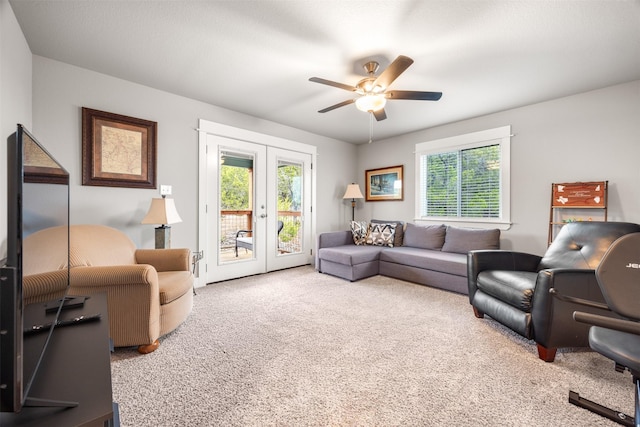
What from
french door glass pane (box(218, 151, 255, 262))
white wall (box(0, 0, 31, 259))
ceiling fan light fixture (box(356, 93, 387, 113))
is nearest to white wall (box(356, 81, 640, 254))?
ceiling fan light fixture (box(356, 93, 387, 113))

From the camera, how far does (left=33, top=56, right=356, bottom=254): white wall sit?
247cm

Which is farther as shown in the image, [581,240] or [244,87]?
[244,87]

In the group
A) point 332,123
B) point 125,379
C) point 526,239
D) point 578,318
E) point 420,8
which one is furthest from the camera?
point 332,123

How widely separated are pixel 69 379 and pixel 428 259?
344cm

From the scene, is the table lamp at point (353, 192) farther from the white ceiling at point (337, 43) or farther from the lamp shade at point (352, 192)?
the white ceiling at point (337, 43)

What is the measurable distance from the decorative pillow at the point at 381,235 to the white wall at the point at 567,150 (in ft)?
5.09

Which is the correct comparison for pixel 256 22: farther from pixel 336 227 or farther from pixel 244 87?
pixel 336 227

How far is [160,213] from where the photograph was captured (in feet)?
8.93

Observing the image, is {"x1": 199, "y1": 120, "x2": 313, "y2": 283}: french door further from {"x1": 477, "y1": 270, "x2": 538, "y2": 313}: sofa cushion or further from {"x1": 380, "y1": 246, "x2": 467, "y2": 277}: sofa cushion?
{"x1": 477, "y1": 270, "x2": 538, "y2": 313}: sofa cushion

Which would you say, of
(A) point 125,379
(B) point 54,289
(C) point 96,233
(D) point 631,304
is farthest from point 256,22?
(D) point 631,304

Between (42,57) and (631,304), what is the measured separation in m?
4.48

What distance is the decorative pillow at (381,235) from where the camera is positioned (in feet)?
14.3

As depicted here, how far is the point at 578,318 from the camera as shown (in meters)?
1.03

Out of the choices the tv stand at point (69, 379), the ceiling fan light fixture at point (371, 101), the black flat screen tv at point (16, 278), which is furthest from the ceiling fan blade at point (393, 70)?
the tv stand at point (69, 379)
